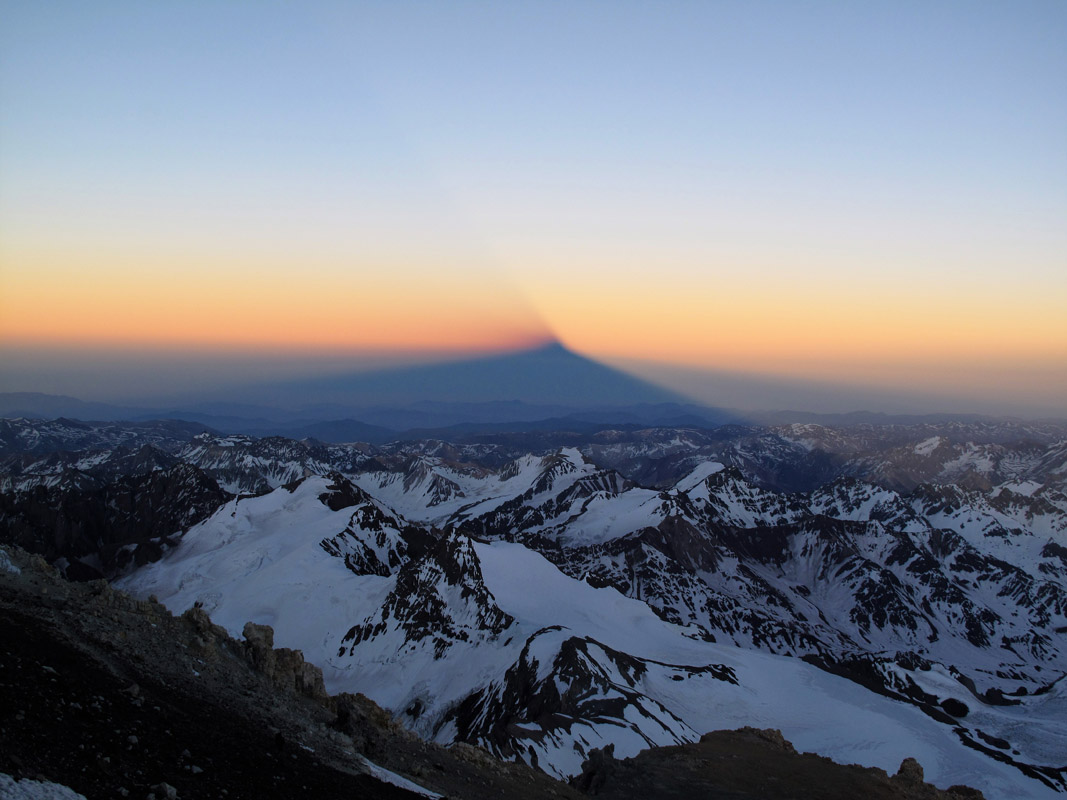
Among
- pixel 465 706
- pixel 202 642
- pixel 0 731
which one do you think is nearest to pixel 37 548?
Answer: pixel 465 706

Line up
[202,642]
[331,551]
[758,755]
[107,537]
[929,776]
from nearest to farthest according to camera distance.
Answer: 1. [202,642]
2. [758,755]
3. [929,776]
4. [331,551]
5. [107,537]

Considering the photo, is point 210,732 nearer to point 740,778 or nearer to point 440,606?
point 740,778

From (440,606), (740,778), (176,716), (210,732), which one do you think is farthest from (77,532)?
(210,732)

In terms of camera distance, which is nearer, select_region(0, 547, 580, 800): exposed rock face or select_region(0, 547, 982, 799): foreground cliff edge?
select_region(0, 547, 580, 800): exposed rock face

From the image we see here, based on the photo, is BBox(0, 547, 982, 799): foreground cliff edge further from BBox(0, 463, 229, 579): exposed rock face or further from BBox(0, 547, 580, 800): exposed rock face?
BBox(0, 463, 229, 579): exposed rock face

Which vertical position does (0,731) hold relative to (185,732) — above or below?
above

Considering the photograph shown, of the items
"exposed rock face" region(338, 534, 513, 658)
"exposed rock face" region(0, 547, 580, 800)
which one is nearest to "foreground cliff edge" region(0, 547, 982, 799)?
"exposed rock face" region(0, 547, 580, 800)

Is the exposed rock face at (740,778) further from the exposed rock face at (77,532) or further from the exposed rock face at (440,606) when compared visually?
the exposed rock face at (77,532)

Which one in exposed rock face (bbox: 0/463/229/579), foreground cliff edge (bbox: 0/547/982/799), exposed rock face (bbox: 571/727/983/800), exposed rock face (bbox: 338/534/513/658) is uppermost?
foreground cliff edge (bbox: 0/547/982/799)

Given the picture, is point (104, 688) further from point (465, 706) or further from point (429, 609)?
point (429, 609)
